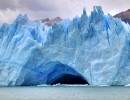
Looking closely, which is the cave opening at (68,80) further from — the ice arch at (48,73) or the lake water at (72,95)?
the lake water at (72,95)

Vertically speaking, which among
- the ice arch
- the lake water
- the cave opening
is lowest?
the lake water

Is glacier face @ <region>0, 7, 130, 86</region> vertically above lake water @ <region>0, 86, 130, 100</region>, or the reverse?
glacier face @ <region>0, 7, 130, 86</region>

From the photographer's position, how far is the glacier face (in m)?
28.5

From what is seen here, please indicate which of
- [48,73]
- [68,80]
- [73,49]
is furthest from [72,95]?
[68,80]

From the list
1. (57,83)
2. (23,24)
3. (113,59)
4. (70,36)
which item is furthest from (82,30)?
(57,83)

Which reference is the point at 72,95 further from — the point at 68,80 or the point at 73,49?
the point at 68,80

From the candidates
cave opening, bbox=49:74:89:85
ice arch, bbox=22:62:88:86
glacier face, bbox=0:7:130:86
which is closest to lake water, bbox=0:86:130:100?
glacier face, bbox=0:7:130:86

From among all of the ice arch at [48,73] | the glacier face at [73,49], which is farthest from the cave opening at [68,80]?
the glacier face at [73,49]

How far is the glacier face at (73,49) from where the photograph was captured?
2845 cm

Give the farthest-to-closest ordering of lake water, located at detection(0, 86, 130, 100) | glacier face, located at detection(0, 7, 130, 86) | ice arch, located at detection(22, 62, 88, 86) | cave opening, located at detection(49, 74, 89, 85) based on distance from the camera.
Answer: cave opening, located at detection(49, 74, 89, 85)
ice arch, located at detection(22, 62, 88, 86)
glacier face, located at detection(0, 7, 130, 86)
lake water, located at detection(0, 86, 130, 100)

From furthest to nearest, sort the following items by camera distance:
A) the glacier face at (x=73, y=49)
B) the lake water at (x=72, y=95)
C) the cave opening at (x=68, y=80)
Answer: the cave opening at (x=68, y=80) < the glacier face at (x=73, y=49) < the lake water at (x=72, y=95)

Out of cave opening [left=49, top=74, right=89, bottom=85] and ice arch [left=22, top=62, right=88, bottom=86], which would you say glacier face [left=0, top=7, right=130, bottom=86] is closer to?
ice arch [left=22, top=62, right=88, bottom=86]

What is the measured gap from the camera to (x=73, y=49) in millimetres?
30609

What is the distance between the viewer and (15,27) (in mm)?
34281
